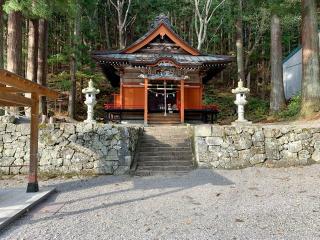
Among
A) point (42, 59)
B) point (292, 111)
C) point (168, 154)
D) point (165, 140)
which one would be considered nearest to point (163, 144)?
point (165, 140)

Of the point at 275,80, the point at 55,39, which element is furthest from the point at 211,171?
the point at 55,39

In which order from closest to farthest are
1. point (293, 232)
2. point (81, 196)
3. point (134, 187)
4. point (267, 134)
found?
point (293, 232)
point (81, 196)
point (134, 187)
point (267, 134)

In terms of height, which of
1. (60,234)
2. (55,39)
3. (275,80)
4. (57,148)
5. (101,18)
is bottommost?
(60,234)

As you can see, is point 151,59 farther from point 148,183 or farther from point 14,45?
point 148,183

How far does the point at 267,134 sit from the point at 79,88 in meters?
16.0

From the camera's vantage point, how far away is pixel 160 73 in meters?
13.8

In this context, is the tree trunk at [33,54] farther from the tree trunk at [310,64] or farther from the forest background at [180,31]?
the tree trunk at [310,64]

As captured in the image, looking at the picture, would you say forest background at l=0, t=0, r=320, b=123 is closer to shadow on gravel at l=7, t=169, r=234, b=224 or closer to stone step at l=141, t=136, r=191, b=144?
stone step at l=141, t=136, r=191, b=144

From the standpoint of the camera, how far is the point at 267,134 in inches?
360

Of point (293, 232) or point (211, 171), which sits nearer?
point (293, 232)

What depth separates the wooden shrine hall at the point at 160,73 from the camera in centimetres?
1369

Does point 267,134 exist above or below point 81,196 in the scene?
above

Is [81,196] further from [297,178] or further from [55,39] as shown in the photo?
[55,39]

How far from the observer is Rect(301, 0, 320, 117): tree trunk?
40.3 ft
